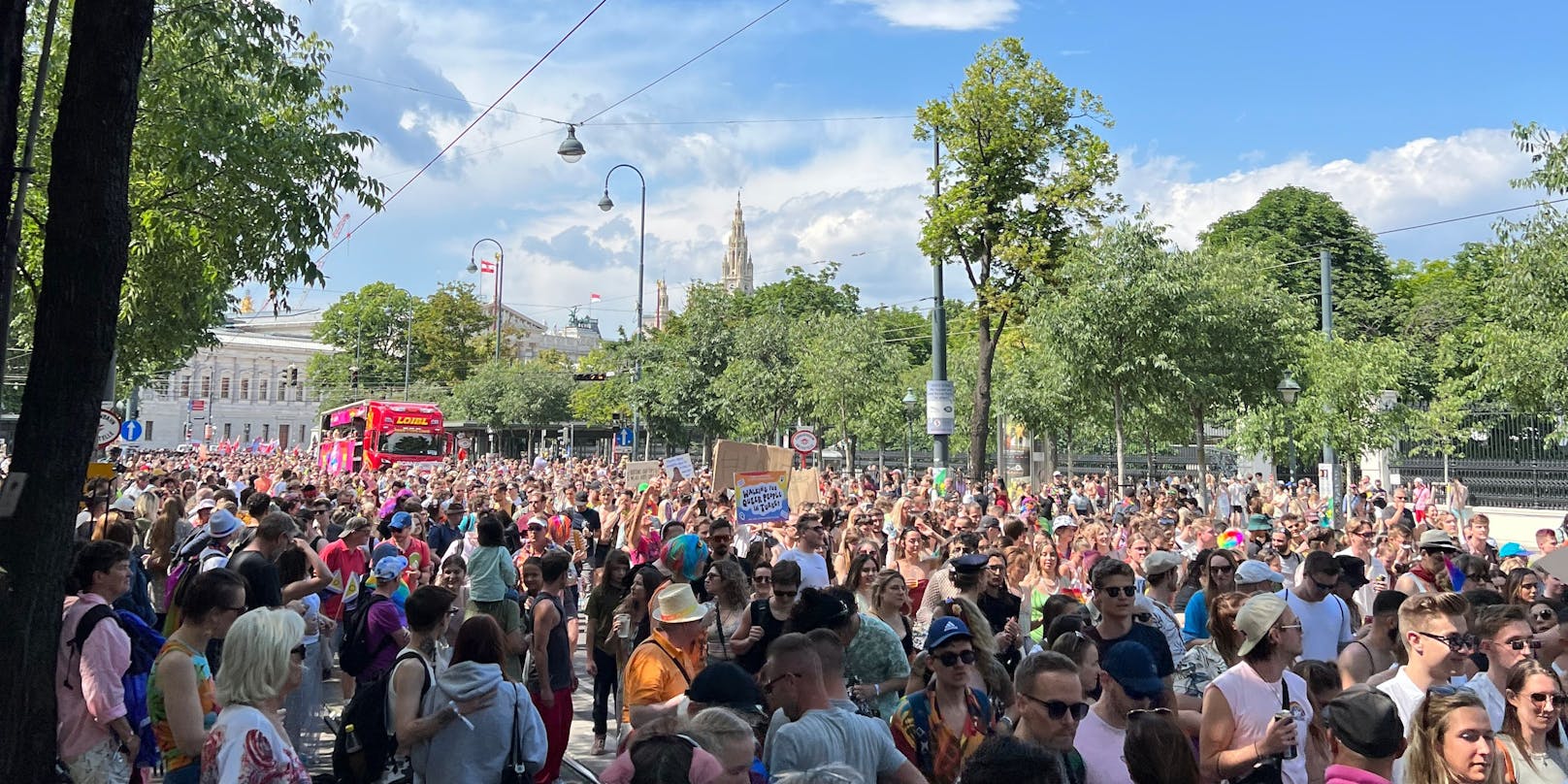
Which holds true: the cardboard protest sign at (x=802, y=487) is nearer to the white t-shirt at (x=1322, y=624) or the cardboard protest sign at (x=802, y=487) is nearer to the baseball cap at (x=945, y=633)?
the white t-shirt at (x=1322, y=624)

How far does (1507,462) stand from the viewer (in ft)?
120

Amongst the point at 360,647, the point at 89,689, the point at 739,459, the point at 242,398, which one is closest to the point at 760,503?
the point at 739,459

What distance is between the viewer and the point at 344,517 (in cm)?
1209

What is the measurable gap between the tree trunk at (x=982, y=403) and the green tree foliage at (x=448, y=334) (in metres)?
62.8

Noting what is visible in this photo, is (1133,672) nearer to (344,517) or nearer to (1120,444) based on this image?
(344,517)

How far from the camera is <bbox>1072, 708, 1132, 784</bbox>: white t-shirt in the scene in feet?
14.7

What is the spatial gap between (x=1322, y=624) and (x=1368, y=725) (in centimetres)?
357

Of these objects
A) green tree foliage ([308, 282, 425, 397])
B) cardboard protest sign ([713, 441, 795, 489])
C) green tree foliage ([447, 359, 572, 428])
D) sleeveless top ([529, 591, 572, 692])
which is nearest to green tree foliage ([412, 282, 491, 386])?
green tree foliage ([308, 282, 425, 397])

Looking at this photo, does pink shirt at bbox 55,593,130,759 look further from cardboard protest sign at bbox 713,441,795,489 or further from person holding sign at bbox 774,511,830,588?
cardboard protest sign at bbox 713,441,795,489

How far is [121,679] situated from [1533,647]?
19.9 feet

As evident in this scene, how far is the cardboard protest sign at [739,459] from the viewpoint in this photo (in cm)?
1756

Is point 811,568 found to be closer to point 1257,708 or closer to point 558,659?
point 558,659

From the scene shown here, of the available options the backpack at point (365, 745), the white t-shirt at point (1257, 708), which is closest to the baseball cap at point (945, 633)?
the white t-shirt at point (1257, 708)

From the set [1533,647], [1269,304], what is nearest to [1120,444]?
[1269,304]
